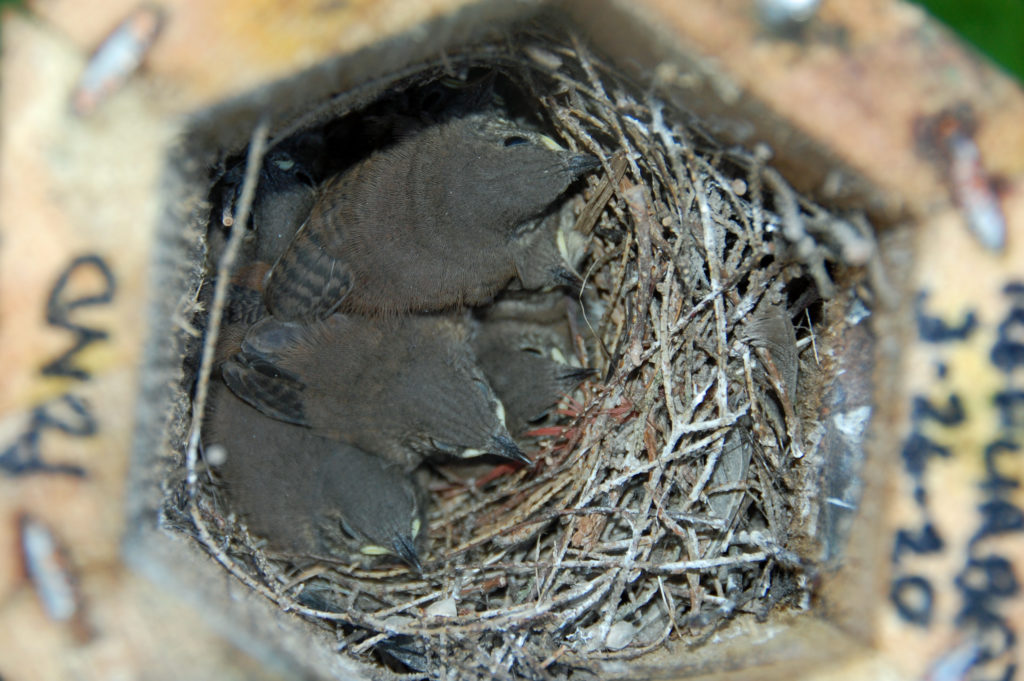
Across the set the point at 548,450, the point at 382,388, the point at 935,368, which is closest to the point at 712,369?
the point at 548,450

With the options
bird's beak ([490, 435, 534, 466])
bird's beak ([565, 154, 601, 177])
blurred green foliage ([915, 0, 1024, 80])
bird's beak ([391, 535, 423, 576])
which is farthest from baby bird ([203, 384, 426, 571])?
blurred green foliage ([915, 0, 1024, 80])

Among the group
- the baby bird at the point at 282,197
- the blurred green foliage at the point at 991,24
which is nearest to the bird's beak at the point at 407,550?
the baby bird at the point at 282,197

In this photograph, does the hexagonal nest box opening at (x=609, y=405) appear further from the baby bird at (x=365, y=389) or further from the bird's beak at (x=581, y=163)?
the baby bird at (x=365, y=389)

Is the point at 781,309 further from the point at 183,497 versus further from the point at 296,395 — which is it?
the point at 183,497

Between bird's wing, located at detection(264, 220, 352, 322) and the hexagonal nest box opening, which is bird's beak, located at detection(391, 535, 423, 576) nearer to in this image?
the hexagonal nest box opening

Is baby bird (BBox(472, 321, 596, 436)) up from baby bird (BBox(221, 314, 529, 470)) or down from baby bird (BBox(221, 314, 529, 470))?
down
